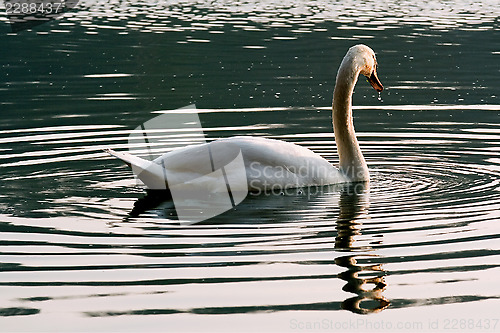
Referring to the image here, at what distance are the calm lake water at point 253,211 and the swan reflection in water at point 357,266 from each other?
0.02 meters

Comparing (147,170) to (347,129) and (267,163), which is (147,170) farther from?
(347,129)

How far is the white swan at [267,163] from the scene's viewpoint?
956 centimetres

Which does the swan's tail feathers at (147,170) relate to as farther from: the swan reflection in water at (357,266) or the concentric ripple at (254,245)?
the swan reflection in water at (357,266)

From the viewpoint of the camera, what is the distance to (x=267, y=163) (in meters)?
9.82

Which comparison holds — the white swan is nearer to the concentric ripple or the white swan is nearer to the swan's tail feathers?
the swan's tail feathers

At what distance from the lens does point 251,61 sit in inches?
854

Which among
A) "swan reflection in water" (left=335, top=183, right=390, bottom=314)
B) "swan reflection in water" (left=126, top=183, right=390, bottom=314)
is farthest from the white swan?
"swan reflection in water" (left=335, top=183, right=390, bottom=314)

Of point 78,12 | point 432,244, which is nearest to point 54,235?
point 432,244

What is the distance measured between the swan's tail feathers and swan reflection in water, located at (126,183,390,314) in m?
0.17

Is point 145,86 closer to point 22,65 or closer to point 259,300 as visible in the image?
point 22,65

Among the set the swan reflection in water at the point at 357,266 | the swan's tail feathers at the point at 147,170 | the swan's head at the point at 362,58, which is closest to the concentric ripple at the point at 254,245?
the swan reflection in water at the point at 357,266

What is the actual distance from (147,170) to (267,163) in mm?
1164

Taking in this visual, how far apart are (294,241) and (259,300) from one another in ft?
4.68

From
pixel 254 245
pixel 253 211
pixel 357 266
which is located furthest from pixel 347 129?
pixel 357 266
